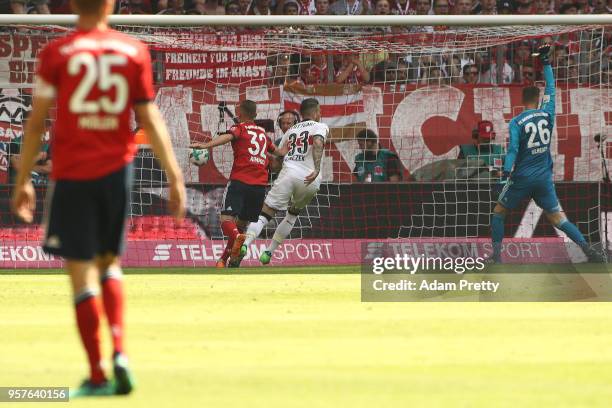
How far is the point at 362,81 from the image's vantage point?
19.3 metres

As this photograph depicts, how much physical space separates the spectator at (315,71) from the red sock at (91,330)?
1293 centimetres

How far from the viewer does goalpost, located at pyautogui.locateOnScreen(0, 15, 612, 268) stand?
59.0 ft

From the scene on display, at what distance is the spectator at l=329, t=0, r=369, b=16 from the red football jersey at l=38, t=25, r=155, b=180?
15.8 meters

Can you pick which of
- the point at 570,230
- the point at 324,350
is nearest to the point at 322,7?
the point at 570,230

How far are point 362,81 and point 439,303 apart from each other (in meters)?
8.69

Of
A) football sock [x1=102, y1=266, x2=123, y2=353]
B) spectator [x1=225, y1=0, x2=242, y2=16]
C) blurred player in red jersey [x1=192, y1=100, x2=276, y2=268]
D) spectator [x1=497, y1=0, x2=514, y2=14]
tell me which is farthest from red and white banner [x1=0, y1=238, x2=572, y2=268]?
football sock [x1=102, y1=266, x2=123, y2=353]

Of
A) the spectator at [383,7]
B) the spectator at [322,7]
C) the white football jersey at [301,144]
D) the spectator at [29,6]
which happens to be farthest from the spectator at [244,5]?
the white football jersey at [301,144]

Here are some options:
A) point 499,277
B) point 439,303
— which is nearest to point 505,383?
point 439,303

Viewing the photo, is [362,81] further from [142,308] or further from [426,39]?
[142,308]

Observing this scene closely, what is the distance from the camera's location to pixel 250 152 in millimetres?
16641

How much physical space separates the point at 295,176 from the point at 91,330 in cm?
1071

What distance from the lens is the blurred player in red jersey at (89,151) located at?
20.4 ft

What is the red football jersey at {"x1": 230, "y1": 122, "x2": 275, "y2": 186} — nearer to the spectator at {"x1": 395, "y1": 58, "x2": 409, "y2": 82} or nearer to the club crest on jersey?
the club crest on jersey

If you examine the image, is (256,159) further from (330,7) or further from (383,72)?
(330,7)
